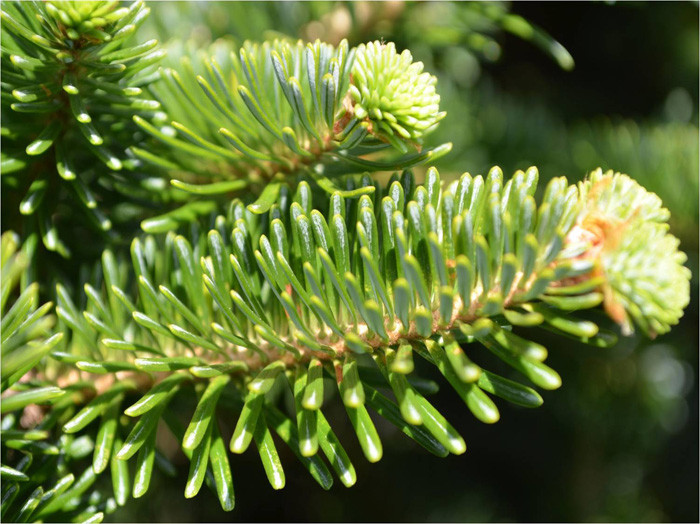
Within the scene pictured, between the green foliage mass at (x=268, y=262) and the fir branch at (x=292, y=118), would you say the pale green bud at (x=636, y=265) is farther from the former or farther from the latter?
the fir branch at (x=292, y=118)

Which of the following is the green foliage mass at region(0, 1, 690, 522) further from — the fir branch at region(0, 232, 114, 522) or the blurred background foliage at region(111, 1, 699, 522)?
the blurred background foliage at region(111, 1, 699, 522)

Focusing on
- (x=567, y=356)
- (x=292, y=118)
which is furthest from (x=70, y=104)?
(x=567, y=356)

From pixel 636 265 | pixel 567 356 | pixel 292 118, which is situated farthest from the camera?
pixel 567 356

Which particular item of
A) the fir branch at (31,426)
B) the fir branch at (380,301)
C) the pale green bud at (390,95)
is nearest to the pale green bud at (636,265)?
the fir branch at (380,301)

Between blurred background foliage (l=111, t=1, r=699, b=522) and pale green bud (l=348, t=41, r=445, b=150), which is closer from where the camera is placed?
pale green bud (l=348, t=41, r=445, b=150)

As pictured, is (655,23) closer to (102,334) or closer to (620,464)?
(620,464)

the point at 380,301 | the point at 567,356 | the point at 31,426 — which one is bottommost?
the point at 567,356

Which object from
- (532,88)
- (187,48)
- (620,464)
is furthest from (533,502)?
(187,48)

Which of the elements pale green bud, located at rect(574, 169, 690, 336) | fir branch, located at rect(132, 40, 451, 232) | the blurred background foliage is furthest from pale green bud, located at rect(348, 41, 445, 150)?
the blurred background foliage

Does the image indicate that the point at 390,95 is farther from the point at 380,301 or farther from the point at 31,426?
the point at 31,426
